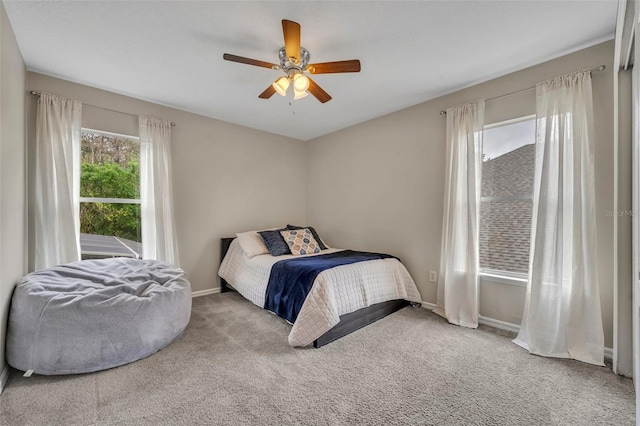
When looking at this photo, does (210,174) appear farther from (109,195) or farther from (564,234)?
(564,234)

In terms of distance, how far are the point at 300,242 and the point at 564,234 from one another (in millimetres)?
2643

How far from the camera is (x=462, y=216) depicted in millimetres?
2756

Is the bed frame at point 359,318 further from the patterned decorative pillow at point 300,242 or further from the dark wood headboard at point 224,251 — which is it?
the dark wood headboard at point 224,251

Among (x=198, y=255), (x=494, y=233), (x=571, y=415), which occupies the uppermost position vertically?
(x=494, y=233)

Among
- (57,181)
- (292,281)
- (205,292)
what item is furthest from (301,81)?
(205,292)

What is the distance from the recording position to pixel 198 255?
3.65 meters

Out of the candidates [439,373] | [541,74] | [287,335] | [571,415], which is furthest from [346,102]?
[571,415]

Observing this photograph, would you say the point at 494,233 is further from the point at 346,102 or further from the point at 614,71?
the point at 346,102

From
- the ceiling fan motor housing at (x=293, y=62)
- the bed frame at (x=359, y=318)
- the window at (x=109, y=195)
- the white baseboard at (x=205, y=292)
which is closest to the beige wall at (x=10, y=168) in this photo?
the window at (x=109, y=195)

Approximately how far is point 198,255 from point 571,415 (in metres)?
3.76

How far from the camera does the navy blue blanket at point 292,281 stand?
2.47 m

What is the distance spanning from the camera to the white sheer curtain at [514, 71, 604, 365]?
206cm

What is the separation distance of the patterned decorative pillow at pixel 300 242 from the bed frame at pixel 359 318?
3.75 ft

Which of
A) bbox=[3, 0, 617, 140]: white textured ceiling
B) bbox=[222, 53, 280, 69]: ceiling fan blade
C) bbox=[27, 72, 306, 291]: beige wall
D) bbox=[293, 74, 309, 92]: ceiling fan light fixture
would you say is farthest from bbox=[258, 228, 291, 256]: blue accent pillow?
bbox=[222, 53, 280, 69]: ceiling fan blade
